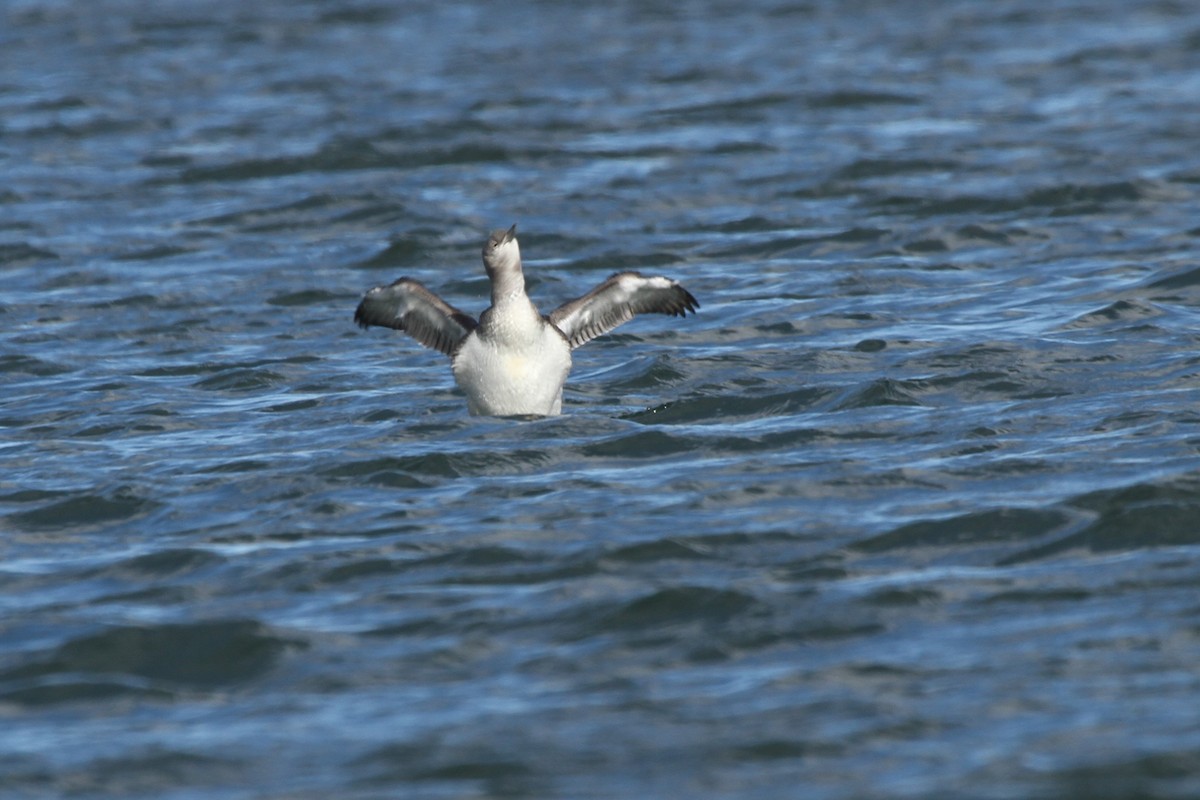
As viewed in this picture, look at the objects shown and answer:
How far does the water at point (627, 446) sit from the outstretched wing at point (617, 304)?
70cm

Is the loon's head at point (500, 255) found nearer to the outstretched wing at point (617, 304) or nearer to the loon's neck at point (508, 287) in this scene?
the loon's neck at point (508, 287)

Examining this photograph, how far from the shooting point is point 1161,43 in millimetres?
31859

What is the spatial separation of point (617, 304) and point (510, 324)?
1.34 meters

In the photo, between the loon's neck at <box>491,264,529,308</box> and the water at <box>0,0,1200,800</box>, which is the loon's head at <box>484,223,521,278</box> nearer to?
the loon's neck at <box>491,264,529,308</box>

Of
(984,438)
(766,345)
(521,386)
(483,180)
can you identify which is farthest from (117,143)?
(984,438)

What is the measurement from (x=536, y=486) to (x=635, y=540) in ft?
4.85

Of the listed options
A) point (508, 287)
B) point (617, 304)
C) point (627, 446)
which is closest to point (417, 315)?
point (508, 287)

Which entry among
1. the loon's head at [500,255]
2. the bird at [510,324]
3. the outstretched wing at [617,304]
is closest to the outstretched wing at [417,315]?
the bird at [510,324]

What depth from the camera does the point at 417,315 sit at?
15156mm

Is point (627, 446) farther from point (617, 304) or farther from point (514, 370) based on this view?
point (617, 304)

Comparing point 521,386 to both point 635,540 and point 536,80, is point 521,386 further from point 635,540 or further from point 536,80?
point 536,80

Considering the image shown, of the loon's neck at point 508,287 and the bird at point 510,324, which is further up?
the loon's neck at point 508,287

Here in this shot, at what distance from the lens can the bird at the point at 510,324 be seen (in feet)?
46.9

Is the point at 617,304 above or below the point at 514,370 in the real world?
above
